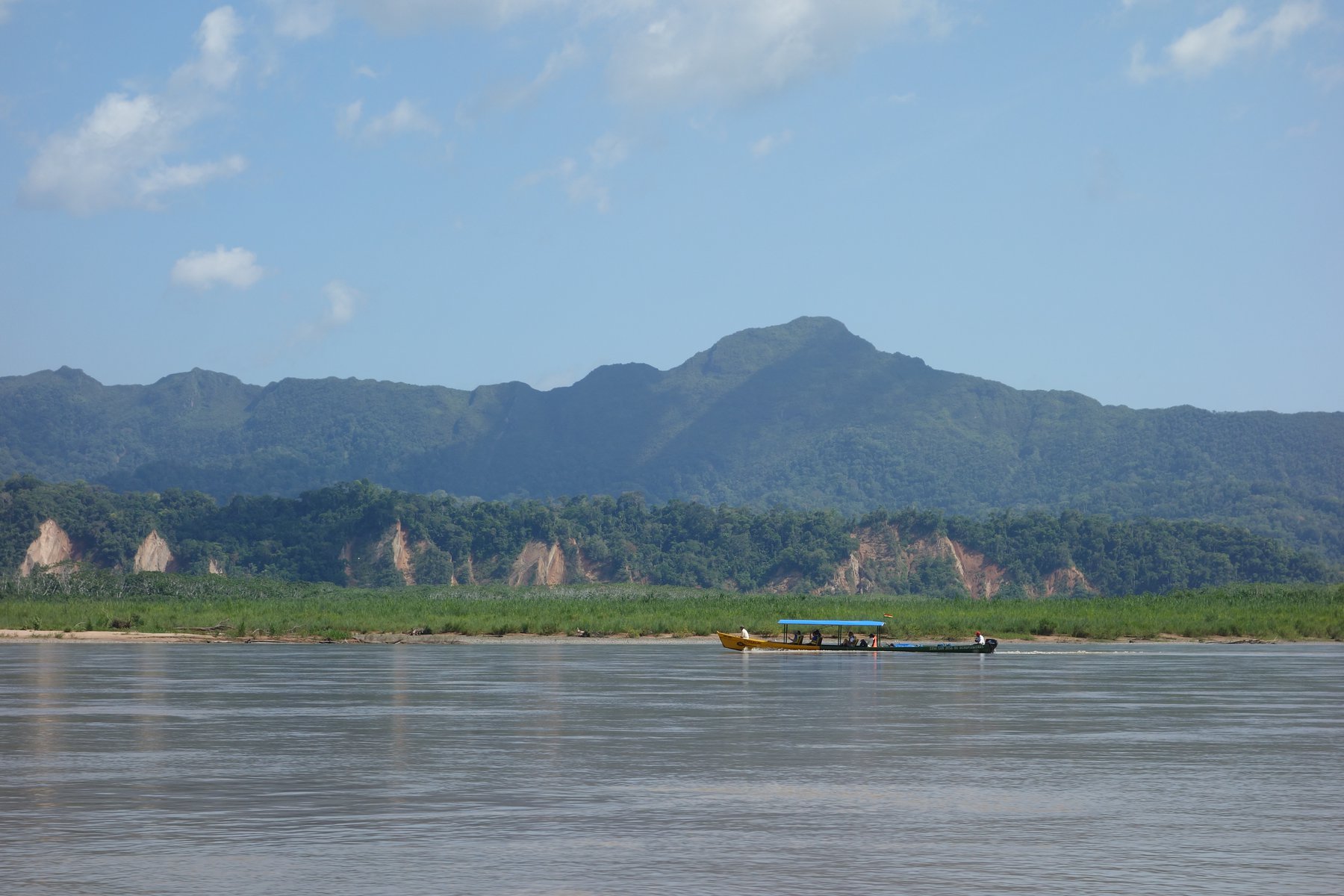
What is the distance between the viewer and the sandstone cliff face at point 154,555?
537ft

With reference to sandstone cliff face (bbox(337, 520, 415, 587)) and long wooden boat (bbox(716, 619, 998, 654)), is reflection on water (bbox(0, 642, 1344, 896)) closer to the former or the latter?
long wooden boat (bbox(716, 619, 998, 654))

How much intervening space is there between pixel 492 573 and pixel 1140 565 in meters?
66.5

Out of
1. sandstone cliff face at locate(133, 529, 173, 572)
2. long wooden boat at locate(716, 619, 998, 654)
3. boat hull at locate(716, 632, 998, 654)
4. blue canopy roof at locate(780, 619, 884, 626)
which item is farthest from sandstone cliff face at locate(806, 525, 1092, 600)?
boat hull at locate(716, 632, 998, 654)

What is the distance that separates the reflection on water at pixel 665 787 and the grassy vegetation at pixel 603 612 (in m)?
39.4

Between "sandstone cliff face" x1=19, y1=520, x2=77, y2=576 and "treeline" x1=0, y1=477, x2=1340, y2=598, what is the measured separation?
0.90 m

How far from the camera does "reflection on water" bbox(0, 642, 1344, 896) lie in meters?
17.3

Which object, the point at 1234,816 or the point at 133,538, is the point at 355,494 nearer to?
the point at 133,538

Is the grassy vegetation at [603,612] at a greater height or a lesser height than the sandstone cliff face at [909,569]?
lesser

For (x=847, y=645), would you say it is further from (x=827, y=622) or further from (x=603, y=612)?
(x=603, y=612)

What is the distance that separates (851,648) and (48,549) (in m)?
112

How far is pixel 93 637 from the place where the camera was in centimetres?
8031

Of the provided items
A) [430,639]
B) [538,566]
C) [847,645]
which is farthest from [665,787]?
[538,566]

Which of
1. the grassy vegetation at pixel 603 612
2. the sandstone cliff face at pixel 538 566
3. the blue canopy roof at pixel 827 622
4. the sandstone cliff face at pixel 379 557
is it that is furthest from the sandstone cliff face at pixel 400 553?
the blue canopy roof at pixel 827 622

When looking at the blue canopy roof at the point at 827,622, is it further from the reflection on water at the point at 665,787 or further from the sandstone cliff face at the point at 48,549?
the sandstone cliff face at the point at 48,549
